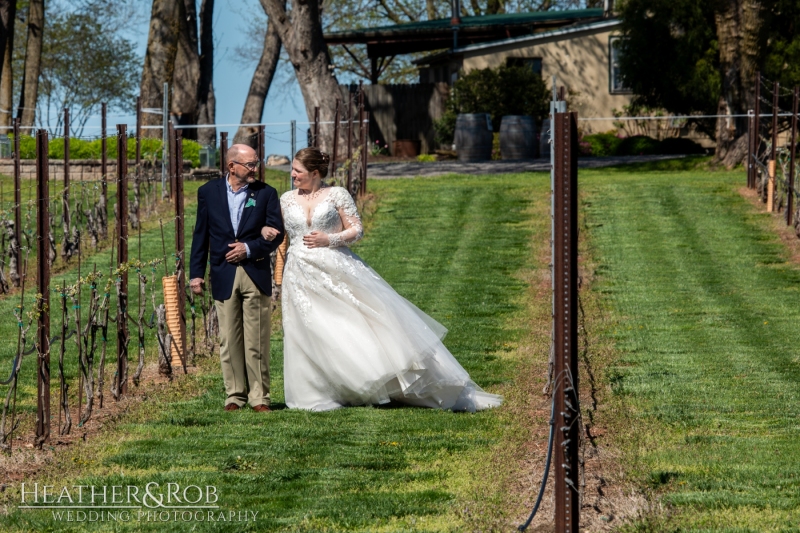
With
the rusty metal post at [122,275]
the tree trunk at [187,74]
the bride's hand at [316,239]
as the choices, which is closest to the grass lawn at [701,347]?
the bride's hand at [316,239]

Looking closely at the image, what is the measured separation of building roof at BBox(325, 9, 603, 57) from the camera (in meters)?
38.3

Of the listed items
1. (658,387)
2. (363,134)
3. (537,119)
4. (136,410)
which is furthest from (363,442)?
(537,119)

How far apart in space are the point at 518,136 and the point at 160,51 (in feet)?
30.2

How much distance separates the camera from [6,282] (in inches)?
630

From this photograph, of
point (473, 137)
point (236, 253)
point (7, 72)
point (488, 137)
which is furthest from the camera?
point (7, 72)

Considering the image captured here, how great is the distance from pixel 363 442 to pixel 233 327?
1449 mm

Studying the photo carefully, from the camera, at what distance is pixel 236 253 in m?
8.34

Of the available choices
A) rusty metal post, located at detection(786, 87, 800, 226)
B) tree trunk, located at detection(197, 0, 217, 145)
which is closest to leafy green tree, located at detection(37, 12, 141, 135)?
tree trunk, located at detection(197, 0, 217, 145)

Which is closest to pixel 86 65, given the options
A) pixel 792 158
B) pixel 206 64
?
pixel 206 64

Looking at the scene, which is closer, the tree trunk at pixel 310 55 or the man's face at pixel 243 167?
the man's face at pixel 243 167

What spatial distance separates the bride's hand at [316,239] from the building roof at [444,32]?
29.0 metres

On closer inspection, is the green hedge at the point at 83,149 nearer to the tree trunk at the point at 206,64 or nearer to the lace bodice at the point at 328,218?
the tree trunk at the point at 206,64

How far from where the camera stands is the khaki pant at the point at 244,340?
27.8 ft

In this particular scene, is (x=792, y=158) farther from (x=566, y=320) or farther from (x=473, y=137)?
(x=566, y=320)
